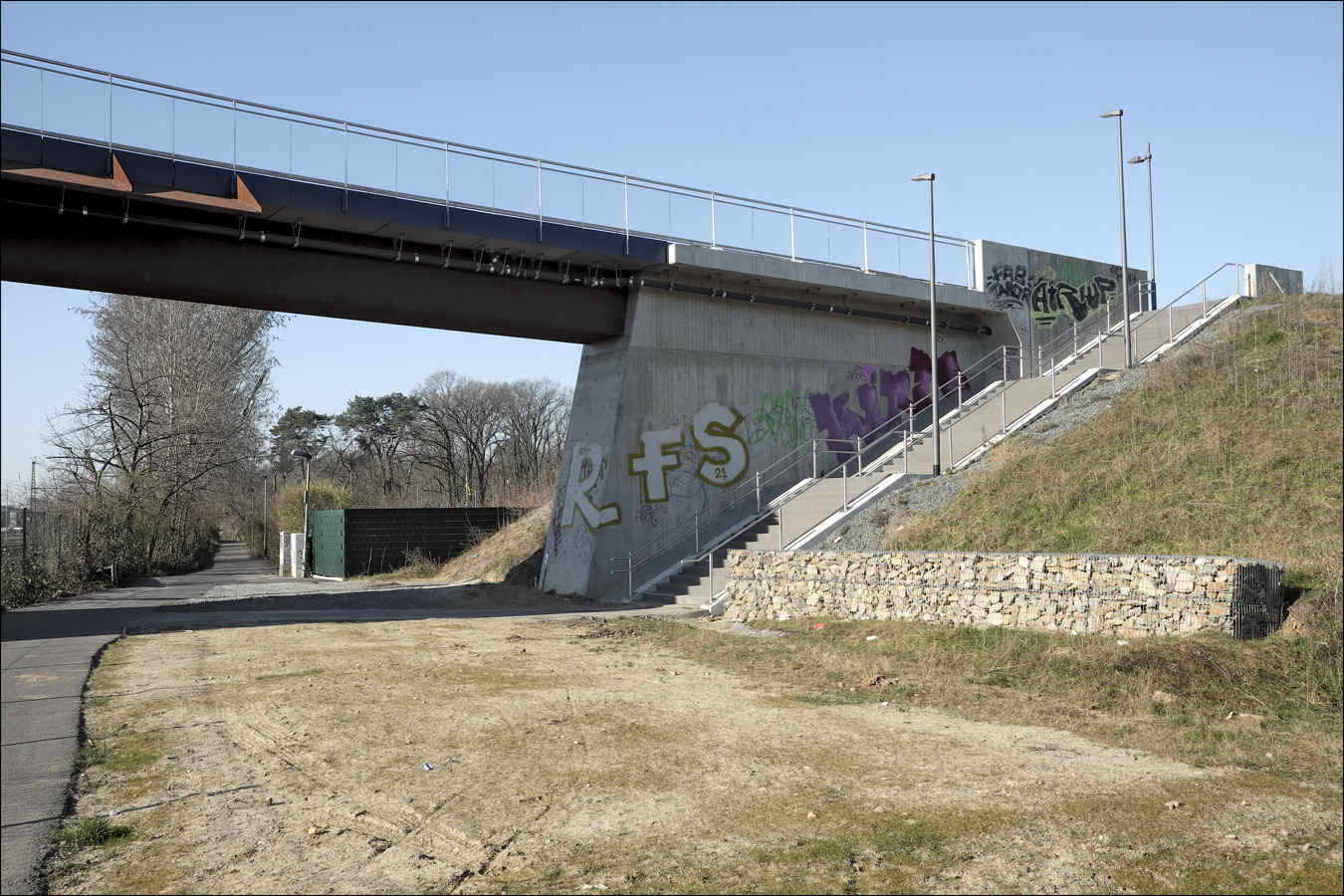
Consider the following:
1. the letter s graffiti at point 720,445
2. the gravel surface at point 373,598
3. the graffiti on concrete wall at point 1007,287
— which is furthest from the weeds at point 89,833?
the graffiti on concrete wall at point 1007,287

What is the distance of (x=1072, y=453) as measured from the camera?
63.7 feet

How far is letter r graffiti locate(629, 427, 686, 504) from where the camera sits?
75.9 ft

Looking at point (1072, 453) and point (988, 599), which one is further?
point (1072, 453)

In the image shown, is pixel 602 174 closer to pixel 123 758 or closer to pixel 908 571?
pixel 908 571

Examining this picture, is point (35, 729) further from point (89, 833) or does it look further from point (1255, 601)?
point (1255, 601)

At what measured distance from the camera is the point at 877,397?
91.6 feet

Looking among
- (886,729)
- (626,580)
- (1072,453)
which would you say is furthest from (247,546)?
(886,729)

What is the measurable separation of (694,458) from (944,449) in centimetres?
612

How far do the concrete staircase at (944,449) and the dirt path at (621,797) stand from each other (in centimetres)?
922

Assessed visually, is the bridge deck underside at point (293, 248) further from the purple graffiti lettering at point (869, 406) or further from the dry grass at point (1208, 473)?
the dry grass at point (1208, 473)

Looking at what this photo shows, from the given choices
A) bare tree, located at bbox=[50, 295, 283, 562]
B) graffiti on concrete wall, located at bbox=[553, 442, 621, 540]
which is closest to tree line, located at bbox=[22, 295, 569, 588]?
bare tree, located at bbox=[50, 295, 283, 562]

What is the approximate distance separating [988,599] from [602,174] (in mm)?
13658

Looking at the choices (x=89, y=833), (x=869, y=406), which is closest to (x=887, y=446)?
(x=869, y=406)

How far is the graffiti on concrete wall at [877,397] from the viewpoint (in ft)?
87.6
